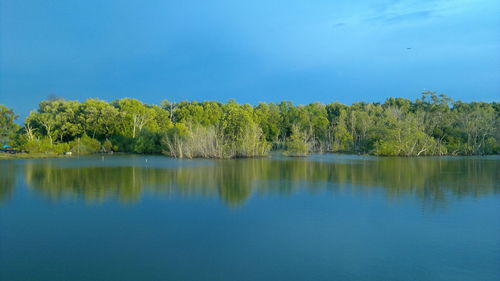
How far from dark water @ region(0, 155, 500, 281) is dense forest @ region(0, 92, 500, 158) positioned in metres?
19.9

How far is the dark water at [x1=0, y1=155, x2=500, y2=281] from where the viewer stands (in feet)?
27.6

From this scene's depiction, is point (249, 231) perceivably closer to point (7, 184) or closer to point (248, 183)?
point (248, 183)

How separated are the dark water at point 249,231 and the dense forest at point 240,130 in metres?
19.9

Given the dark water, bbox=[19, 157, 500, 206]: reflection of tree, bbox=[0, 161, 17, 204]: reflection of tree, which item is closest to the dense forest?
bbox=[19, 157, 500, 206]: reflection of tree

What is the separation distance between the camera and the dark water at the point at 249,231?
8.41 metres

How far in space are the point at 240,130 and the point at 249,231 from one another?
94.3ft

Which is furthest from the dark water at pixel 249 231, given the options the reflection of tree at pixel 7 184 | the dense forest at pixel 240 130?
the dense forest at pixel 240 130

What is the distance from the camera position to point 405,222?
12.3m

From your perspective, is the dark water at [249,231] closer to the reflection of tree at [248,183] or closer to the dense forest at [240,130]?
the reflection of tree at [248,183]

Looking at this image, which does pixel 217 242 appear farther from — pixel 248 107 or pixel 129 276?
pixel 248 107

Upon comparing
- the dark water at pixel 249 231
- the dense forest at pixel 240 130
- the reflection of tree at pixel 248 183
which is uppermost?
the dense forest at pixel 240 130

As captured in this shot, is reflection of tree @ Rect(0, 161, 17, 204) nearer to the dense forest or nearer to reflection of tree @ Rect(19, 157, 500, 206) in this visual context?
reflection of tree @ Rect(19, 157, 500, 206)

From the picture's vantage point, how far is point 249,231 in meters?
11.4

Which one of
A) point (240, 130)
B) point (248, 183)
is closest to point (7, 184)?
point (248, 183)
